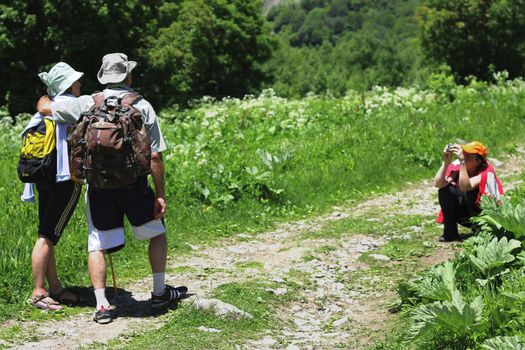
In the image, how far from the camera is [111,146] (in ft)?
17.0

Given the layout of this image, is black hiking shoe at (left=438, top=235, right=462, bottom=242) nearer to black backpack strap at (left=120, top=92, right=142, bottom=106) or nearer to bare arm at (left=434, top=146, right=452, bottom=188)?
bare arm at (left=434, top=146, right=452, bottom=188)

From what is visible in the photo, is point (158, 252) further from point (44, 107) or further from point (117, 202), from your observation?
point (44, 107)

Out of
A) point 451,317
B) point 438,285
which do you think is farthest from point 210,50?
point 451,317

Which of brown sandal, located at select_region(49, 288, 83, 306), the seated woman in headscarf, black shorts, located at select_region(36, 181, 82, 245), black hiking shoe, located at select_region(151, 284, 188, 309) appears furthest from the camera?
the seated woman in headscarf

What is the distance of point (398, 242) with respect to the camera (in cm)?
793

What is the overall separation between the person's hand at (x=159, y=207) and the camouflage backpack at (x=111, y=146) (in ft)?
0.88

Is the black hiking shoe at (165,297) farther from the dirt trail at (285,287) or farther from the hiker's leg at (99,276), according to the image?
the hiker's leg at (99,276)

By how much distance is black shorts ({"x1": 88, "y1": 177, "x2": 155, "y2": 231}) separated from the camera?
554 centimetres

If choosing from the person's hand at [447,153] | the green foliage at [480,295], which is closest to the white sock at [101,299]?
the green foliage at [480,295]

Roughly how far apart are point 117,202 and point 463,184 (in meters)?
3.77

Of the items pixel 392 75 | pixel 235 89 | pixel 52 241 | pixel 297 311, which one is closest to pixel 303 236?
pixel 297 311

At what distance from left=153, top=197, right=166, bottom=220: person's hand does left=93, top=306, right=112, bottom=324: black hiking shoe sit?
2.71 ft

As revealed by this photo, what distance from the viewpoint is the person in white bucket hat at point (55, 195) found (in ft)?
19.2

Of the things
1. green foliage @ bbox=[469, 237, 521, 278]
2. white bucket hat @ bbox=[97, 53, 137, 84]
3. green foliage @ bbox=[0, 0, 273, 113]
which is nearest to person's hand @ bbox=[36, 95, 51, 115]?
white bucket hat @ bbox=[97, 53, 137, 84]
